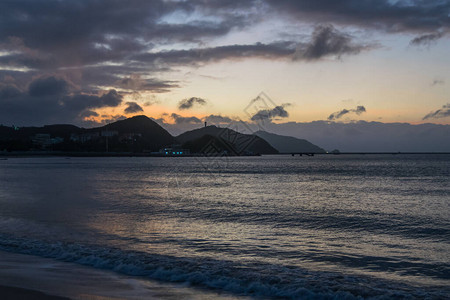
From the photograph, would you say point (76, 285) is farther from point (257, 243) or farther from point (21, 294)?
point (257, 243)

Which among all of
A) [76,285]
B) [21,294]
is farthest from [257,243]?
[21,294]

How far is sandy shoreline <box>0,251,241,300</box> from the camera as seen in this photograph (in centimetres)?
732

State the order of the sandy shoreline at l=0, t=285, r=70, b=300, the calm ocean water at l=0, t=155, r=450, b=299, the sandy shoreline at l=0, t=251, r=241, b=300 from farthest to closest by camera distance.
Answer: the calm ocean water at l=0, t=155, r=450, b=299, the sandy shoreline at l=0, t=251, r=241, b=300, the sandy shoreline at l=0, t=285, r=70, b=300

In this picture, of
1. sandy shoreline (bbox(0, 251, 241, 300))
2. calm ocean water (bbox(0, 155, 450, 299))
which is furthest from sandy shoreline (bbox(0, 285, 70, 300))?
calm ocean water (bbox(0, 155, 450, 299))

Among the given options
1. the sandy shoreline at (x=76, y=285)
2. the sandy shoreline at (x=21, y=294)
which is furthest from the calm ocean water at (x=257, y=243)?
the sandy shoreline at (x=21, y=294)

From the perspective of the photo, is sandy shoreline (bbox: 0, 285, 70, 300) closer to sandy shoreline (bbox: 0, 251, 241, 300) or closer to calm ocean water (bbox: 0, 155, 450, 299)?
sandy shoreline (bbox: 0, 251, 241, 300)

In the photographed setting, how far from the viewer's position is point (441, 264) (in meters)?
10.5

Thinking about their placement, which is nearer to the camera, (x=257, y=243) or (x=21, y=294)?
(x=21, y=294)

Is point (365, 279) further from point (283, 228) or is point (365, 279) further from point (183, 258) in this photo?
point (283, 228)

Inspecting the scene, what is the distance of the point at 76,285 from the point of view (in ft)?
26.3

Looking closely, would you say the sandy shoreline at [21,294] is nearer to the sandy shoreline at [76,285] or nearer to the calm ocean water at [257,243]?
the sandy shoreline at [76,285]

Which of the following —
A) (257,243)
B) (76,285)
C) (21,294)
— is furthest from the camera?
(257,243)

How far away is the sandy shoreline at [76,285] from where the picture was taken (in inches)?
288

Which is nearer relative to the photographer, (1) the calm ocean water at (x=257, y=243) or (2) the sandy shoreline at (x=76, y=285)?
(2) the sandy shoreline at (x=76, y=285)
